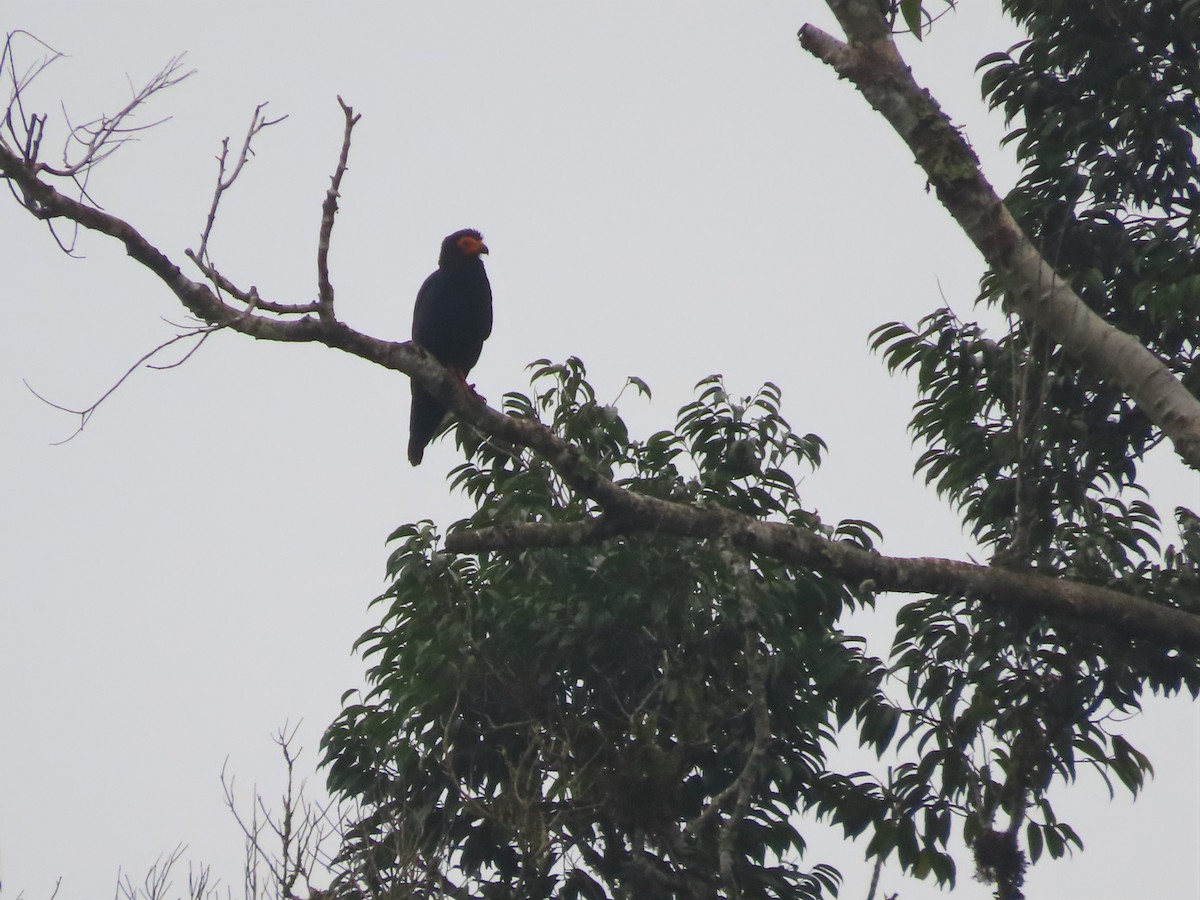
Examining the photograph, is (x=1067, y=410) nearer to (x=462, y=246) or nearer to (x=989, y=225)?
(x=989, y=225)

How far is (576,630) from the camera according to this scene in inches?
195

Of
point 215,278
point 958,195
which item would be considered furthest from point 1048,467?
point 215,278

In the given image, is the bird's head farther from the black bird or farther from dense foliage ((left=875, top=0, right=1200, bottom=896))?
dense foliage ((left=875, top=0, right=1200, bottom=896))

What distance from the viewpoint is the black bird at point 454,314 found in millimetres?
6652

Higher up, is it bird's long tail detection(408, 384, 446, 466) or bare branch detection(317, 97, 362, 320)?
bird's long tail detection(408, 384, 446, 466)

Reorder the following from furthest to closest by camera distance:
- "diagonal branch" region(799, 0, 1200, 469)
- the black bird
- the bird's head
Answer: the bird's head, the black bird, "diagonal branch" region(799, 0, 1200, 469)

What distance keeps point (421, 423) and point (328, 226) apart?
10.2ft

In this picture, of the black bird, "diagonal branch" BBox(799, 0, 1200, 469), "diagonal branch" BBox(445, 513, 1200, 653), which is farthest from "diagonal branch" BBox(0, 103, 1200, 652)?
the black bird

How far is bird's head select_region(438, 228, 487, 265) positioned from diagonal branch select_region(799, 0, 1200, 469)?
3617mm

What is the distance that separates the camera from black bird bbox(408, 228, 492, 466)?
6.65 m

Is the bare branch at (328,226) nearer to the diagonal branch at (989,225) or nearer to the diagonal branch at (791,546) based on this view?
the diagonal branch at (791,546)

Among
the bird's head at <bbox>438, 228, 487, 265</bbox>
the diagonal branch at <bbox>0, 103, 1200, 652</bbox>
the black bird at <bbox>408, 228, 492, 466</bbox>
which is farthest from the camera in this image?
the bird's head at <bbox>438, 228, 487, 265</bbox>

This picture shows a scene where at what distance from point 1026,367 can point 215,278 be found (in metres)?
2.32

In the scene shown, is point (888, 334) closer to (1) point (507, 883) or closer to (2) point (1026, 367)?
(2) point (1026, 367)
